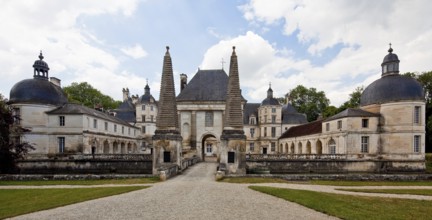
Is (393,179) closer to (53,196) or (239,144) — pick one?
(239,144)

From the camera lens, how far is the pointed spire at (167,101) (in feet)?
59.1

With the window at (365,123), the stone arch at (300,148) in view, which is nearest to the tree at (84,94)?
the stone arch at (300,148)

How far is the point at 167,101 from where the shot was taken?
18266 millimetres

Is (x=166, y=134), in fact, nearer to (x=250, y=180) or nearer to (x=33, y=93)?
(x=250, y=180)

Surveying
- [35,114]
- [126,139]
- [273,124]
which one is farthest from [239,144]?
[273,124]

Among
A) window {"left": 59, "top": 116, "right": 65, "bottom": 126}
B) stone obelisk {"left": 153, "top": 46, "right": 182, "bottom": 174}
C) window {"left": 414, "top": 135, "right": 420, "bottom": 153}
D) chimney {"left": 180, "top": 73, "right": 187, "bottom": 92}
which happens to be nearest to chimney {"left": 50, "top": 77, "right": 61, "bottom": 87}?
window {"left": 59, "top": 116, "right": 65, "bottom": 126}

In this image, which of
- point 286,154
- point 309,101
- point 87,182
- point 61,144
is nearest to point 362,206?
point 87,182

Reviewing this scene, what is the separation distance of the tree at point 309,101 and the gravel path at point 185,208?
52.6 meters

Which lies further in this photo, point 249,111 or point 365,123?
point 249,111

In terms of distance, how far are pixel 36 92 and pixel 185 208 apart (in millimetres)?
26734

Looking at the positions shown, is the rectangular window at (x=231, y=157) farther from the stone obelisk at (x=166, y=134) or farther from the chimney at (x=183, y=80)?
the chimney at (x=183, y=80)

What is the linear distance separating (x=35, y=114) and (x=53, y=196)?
21.1 m

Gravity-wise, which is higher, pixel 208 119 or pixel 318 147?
pixel 208 119

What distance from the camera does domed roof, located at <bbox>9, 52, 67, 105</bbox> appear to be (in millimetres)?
27234
